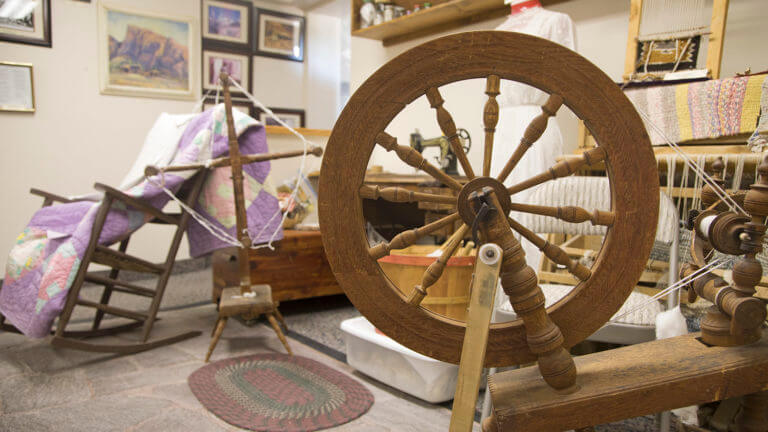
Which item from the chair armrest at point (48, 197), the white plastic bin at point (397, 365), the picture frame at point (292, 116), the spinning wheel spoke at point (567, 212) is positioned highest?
the picture frame at point (292, 116)

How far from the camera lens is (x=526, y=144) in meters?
0.88

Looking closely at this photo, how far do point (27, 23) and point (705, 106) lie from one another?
12.8 feet

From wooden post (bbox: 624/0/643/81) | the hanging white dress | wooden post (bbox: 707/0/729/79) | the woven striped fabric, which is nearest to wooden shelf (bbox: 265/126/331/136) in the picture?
the hanging white dress

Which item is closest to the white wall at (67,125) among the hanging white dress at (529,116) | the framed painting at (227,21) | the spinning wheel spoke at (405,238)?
the framed painting at (227,21)

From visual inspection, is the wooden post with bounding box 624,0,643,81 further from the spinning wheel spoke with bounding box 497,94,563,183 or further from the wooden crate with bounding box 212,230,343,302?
the wooden crate with bounding box 212,230,343,302

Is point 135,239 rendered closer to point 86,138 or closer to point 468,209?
point 86,138

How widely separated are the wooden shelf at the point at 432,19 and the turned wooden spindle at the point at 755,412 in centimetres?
234

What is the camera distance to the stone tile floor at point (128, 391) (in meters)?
1.65

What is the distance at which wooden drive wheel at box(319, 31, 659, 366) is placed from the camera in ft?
2.78

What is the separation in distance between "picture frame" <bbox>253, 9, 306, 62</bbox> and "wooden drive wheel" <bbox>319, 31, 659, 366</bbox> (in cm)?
393

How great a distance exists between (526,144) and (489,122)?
7cm

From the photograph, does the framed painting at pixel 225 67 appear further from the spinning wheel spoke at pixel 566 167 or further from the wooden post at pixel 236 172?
the spinning wheel spoke at pixel 566 167

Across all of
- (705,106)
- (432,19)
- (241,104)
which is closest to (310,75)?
(241,104)

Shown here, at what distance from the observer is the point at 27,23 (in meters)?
3.40
